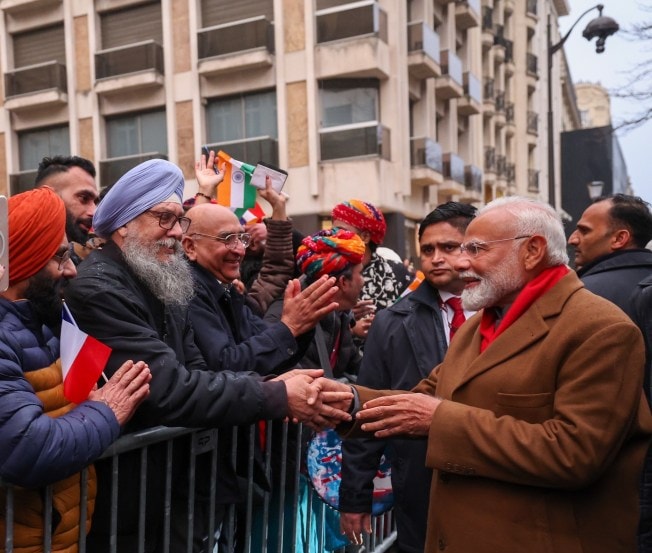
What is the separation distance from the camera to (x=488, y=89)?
27938mm

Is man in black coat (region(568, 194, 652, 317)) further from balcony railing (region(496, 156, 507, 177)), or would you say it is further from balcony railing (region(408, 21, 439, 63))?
balcony railing (region(496, 156, 507, 177))

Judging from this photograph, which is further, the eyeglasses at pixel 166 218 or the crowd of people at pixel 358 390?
the eyeglasses at pixel 166 218

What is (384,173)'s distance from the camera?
58.1 ft

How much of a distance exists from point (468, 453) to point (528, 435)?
0.21 meters

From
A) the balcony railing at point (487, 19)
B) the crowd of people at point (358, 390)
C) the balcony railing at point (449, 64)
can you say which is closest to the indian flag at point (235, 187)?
the crowd of people at point (358, 390)

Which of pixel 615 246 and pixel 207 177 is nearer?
pixel 207 177

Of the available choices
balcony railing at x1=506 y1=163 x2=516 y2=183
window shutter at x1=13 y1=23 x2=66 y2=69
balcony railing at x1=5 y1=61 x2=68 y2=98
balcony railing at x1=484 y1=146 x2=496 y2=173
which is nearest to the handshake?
balcony railing at x1=5 y1=61 x2=68 y2=98

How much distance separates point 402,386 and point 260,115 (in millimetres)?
16796

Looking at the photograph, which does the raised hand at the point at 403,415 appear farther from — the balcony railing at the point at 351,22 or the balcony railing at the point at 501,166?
the balcony railing at the point at 501,166

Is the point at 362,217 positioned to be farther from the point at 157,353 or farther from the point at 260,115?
the point at 260,115

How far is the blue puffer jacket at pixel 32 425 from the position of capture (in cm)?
179

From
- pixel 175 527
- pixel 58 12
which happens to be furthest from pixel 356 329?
pixel 58 12

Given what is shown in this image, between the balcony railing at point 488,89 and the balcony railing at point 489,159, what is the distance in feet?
7.15

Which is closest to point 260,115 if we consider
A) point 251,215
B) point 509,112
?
point 251,215
